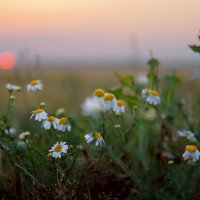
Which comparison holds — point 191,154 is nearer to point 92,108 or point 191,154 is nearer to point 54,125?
point 54,125

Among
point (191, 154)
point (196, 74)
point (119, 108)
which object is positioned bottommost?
point (191, 154)

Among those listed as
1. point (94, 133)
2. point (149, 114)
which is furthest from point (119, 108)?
point (149, 114)

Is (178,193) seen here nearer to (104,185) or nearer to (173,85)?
(104,185)

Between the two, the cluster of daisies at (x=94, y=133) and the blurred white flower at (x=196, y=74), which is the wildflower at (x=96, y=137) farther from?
the blurred white flower at (x=196, y=74)

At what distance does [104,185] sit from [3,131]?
0.64m

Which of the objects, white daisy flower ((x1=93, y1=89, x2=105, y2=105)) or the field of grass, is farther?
white daisy flower ((x1=93, y1=89, x2=105, y2=105))

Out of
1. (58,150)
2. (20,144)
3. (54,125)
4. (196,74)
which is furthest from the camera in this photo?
(196,74)

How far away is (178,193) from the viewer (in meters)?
1.97

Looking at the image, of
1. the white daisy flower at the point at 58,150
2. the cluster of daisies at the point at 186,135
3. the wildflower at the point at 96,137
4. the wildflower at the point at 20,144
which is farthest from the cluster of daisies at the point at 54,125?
the cluster of daisies at the point at 186,135

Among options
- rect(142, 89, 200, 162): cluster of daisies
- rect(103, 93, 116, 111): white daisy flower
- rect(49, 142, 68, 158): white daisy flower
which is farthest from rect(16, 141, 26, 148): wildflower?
rect(142, 89, 200, 162): cluster of daisies

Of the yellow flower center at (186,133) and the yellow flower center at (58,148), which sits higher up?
the yellow flower center at (58,148)

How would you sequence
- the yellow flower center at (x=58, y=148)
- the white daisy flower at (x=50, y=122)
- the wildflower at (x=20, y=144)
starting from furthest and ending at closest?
the wildflower at (x=20, y=144) → the white daisy flower at (x=50, y=122) → the yellow flower center at (x=58, y=148)

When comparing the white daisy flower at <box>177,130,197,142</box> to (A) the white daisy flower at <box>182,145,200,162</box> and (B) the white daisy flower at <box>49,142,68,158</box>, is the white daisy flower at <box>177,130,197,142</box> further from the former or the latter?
(B) the white daisy flower at <box>49,142,68,158</box>

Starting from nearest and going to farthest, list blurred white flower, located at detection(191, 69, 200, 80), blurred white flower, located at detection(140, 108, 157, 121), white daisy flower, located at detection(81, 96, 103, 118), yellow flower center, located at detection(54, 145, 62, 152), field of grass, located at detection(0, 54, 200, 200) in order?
field of grass, located at detection(0, 54, 200, 200), yellow flower center, located at detection(54, 145, 62, 152), blurred white flower, located at detection(191, 69, 200, 80), blurred white flower, located at detection(140, 108, 157, 121), white daisy flower, located at detection(81, 96, 103, 118)
